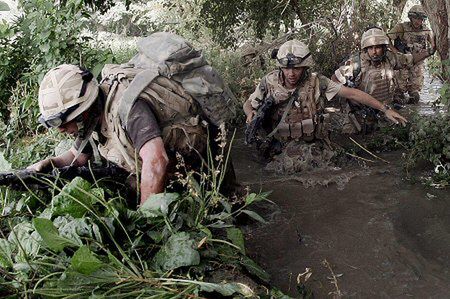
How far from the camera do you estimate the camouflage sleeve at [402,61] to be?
8.71 metres

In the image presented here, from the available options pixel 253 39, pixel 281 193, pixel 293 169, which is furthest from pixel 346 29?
pixel 281 193

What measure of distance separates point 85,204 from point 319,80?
449cm

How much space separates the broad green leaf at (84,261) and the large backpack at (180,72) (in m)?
1.62

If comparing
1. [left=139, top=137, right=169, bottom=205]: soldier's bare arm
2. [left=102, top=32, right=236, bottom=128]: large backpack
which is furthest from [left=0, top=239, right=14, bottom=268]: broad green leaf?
[left=102, top=32, right=236, bottom=128]: large backpack

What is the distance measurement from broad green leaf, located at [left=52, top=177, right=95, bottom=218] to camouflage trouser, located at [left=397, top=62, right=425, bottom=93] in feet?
26.0

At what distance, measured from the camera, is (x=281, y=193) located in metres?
5.86

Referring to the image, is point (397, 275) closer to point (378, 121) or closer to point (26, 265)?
point (26, 265)

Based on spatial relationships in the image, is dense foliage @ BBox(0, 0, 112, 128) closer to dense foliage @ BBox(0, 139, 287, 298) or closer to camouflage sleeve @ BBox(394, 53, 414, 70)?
dense foliage @ BBox(0, 139, 287, 298)

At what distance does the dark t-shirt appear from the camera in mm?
3404

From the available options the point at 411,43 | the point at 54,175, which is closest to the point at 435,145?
the point at 54,175

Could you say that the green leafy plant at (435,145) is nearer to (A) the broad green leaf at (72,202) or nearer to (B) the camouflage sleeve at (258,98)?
(B) the camouflage sleeve at (258,98)

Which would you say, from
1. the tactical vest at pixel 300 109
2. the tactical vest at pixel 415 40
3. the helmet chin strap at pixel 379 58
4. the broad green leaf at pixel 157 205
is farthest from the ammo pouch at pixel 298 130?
the tactical vest at pixel 415 40

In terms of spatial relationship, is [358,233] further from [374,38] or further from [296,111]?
[374,38]

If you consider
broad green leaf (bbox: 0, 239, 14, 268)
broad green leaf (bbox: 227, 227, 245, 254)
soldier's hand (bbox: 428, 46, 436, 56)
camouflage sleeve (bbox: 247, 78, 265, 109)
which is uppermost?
soldier's hand (bbox: 428, 46, 436, 56)
